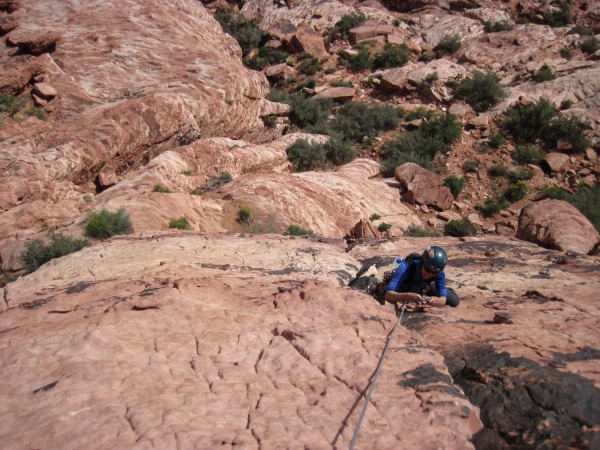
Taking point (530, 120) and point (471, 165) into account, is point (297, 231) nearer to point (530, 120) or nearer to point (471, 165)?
point (471, 165)

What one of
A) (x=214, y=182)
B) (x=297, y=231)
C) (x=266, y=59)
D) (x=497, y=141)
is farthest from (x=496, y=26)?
(x=297, y=231)

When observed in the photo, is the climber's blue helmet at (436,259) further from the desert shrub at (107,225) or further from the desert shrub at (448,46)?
the desert shrub at (448,46)

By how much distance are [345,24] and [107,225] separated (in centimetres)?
2525

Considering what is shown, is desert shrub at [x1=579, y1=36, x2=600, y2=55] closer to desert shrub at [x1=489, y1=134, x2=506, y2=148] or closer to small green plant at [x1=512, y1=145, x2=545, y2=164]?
desert shrub at [x1=489, y1=134, x2=506, y2=148]

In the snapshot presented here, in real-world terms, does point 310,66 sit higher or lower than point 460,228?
higher

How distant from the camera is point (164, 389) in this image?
2.96 m

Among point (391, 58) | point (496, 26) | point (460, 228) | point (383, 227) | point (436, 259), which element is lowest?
point (460, 228)

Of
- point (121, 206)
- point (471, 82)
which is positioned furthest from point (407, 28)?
point (121, 206)

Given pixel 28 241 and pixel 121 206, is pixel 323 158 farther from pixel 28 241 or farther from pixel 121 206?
pixel 28 241

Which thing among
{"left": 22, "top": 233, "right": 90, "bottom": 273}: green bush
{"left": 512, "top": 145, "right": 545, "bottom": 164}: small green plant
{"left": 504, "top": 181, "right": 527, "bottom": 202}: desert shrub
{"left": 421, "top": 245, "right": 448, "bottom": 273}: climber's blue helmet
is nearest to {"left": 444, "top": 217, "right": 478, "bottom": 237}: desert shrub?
{"left": 504, "top": 181, "right": 527, "bottom": 202}: desert shrub

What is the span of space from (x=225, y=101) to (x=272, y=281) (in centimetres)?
1169

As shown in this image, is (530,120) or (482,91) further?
(482,91)

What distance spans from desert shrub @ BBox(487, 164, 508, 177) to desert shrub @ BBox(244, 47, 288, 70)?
15.4 meters

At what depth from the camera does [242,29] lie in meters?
27.6
